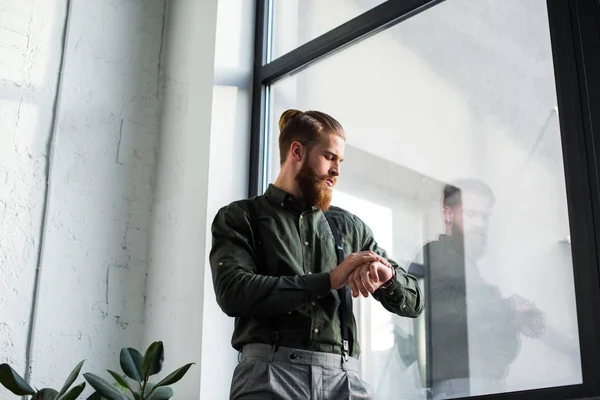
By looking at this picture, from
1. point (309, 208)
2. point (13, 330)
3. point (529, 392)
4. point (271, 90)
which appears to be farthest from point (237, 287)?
point (271, 90)

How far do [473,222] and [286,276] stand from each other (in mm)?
686

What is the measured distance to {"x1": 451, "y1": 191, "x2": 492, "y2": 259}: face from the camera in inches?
87.7

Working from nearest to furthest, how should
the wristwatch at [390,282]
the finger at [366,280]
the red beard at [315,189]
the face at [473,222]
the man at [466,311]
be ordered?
1. the finger at [366,280]
2. the wristwatch at [390,282]
3. the red beard at [315,189]
4. the man at [466,311]
5. the face at [473,222]

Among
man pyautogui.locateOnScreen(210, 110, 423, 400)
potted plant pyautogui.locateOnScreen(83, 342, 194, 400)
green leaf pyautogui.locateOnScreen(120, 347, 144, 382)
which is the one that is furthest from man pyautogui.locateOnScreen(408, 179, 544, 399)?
green leaf pyautogui.locateOnScreen(120, 347, 144, 382)

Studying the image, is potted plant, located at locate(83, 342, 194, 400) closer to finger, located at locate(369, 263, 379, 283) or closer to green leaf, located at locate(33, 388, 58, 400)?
green leaf, located at locate(33, 388, 58, 400)

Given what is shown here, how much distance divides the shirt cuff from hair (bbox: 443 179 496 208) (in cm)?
68

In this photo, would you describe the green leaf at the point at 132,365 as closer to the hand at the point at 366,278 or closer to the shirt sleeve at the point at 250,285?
the shirt sleeve at the point at 250,285

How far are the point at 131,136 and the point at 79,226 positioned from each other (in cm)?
44

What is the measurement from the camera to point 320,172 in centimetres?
200

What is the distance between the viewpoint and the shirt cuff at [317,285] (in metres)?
1.77

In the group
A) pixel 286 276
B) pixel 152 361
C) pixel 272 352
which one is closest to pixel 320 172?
pixel 286 276

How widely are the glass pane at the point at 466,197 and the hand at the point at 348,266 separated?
55cm

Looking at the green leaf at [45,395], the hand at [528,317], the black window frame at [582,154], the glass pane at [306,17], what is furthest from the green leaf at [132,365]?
the glass pane at [306,17]

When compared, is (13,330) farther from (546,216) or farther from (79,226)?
(546,216)
